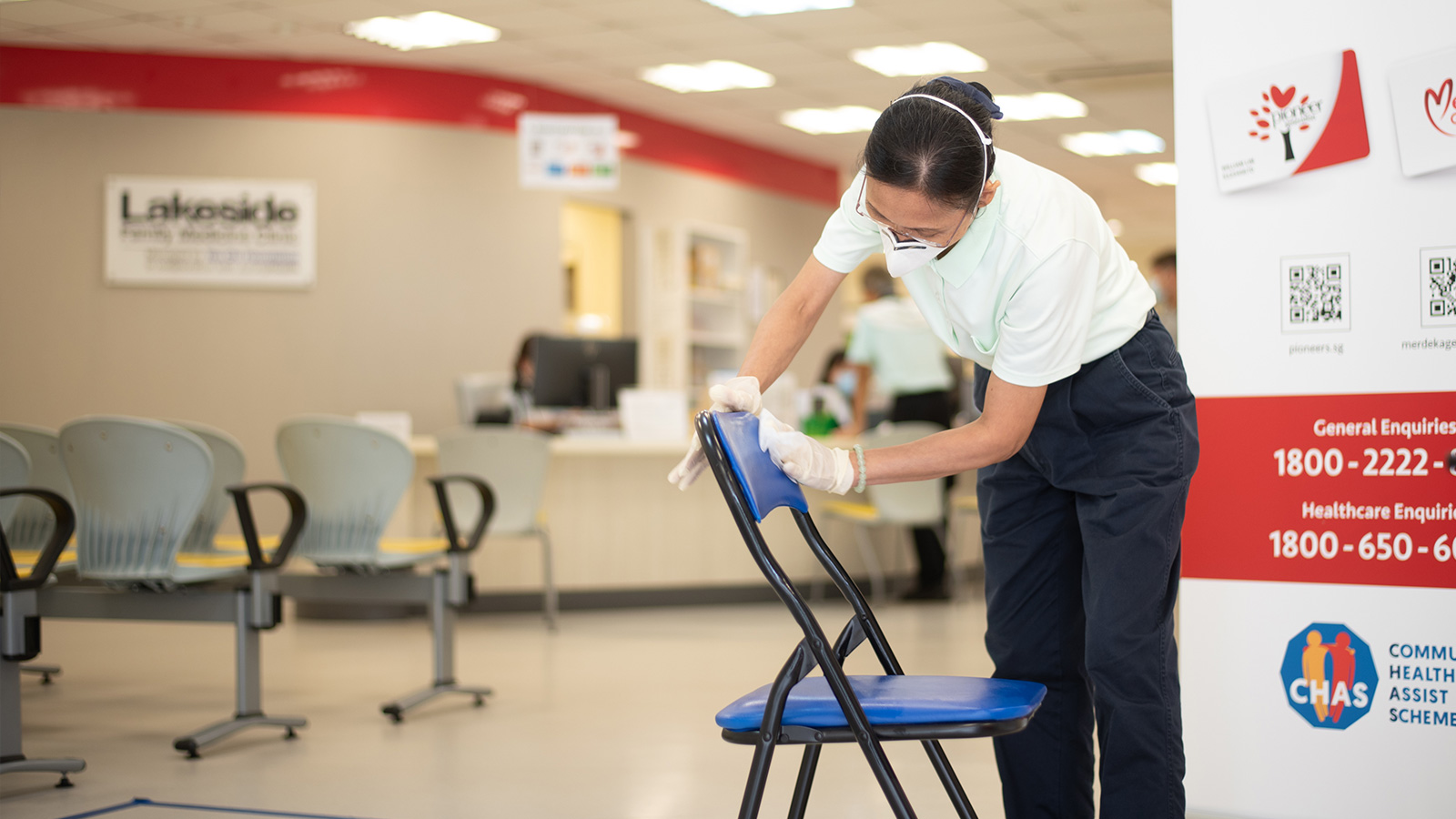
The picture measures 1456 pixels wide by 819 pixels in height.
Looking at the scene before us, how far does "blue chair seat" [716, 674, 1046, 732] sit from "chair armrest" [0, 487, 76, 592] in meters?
2.06

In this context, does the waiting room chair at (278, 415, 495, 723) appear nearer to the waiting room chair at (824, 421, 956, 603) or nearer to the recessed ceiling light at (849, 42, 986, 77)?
the waiting room chair at (824, 421, 956, 603)

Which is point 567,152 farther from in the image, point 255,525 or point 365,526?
point 255,525

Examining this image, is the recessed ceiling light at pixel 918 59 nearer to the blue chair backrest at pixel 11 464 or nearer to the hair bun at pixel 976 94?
the blue chair backrest at pixel 11 464

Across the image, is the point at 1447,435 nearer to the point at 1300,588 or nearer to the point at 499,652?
the point at 1300,588

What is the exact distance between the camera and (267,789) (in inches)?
113

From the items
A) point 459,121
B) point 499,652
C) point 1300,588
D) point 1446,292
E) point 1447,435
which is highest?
point 459,121

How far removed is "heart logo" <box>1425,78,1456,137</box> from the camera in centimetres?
214

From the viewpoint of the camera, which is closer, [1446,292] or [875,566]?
[1446,292]

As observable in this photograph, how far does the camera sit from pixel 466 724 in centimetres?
362

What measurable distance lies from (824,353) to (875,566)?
477 centimetres

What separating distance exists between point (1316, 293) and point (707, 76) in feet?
20.4

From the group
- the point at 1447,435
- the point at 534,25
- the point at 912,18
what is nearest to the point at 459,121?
the point at 534,25

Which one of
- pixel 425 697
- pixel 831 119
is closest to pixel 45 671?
pixel 425 697

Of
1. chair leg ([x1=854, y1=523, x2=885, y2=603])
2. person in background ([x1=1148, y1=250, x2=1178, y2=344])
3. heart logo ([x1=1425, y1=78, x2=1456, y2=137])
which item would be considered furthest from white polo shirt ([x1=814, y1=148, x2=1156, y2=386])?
chair leg ([x1=854, y1=523, x2=885, y2=603])
